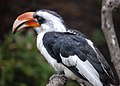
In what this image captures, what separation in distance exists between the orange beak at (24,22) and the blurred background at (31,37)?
1478mm

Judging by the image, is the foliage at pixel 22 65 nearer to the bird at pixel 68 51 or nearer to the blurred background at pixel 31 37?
the blurred background at pixel 31 37

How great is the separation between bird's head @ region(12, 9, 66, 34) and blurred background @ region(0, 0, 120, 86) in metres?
1.46

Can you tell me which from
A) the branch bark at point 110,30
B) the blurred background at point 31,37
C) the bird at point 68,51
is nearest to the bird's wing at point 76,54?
the bird at point 68,51

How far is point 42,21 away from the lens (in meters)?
2.98

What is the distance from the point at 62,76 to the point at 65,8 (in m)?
3.11

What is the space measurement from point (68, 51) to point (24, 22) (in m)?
0.38

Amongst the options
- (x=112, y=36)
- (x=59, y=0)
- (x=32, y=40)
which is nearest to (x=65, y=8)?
(x=59, y=0)

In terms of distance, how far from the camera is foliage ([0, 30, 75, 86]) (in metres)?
4.43

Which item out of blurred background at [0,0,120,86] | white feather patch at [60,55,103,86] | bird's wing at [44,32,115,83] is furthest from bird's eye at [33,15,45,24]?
blurred background at [0,0,120,86]

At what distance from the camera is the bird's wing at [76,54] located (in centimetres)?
270

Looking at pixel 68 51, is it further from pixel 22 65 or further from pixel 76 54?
pixel 22 65

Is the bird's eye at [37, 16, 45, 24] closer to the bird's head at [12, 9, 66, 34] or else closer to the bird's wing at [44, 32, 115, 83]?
the bird's head at [12, 9, 66, 34]

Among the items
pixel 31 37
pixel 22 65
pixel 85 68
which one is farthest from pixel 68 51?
pixel 31 37

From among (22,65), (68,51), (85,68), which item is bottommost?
(22,65)
